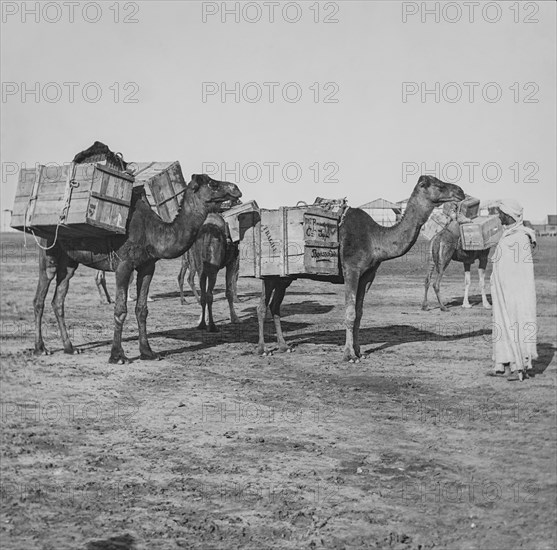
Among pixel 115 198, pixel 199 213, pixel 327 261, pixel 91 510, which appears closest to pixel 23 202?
pixel 115 198

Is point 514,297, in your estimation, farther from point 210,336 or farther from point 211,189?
point 210,336

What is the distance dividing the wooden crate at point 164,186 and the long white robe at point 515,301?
562 centimetres

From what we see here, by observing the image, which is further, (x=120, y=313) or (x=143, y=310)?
(x=143, y=310)

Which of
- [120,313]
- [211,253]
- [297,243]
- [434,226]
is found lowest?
[120,313]

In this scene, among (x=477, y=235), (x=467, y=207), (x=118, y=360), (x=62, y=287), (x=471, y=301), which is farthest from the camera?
(x=471, y=301)

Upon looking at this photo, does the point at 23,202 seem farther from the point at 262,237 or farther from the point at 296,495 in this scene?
the point at 296,495

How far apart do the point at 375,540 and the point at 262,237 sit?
7835 mm

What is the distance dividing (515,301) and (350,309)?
2775 mm

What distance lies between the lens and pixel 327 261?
1330 centimetres

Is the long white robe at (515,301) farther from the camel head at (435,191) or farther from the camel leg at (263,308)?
the camel leg at (263,308)

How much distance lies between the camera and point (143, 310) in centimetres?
1366

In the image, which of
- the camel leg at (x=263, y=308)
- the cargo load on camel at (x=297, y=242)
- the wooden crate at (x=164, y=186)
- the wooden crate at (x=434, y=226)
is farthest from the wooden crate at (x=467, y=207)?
the wooden crate at (x=164, y=186)

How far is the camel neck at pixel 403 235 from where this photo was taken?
13.6m

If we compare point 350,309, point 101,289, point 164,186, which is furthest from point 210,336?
point 101,289
